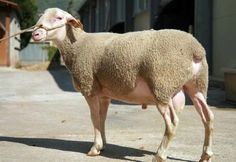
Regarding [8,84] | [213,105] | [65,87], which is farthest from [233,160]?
[8,84]

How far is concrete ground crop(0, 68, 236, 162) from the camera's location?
6910mm

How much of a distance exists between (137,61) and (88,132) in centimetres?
306

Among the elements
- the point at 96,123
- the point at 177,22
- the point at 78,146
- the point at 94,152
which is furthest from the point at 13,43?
the point at 94,152

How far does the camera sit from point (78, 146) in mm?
7621

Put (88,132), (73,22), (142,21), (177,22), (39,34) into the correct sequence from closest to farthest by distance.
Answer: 1. (39,34)
2. (73,22)
3. (88,132)
4. (177,22)
5. (142,21)

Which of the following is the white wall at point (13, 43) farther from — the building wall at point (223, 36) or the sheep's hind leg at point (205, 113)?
the sheep's hind leg at point (205, 113)

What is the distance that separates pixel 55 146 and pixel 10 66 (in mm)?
29033

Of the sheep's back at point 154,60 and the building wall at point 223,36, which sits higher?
the sheep's back at point 154,60

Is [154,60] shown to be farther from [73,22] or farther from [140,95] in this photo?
[73,22]

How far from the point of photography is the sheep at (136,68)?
6.08m

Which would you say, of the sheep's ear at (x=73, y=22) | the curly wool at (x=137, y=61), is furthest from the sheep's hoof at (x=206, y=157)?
the sheep's ear at (x=73, y=22)

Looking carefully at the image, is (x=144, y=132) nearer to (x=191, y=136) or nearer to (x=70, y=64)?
(x=191, y=136)

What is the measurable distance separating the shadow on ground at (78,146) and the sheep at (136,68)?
22cm

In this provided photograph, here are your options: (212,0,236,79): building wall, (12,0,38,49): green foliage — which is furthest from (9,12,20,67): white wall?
(212,0,236,79): building wall
